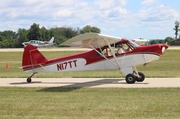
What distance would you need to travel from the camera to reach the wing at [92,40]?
53.9ft

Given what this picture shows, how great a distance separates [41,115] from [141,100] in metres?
3.44

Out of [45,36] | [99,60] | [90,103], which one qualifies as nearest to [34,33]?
[45,36]

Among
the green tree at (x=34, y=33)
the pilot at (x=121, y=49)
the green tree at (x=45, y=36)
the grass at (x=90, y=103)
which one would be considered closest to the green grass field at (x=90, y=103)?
the grass at (x=90, y=103)

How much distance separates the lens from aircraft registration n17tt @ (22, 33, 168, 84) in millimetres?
17125

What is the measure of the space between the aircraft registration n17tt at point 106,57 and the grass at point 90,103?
2753 millimetres

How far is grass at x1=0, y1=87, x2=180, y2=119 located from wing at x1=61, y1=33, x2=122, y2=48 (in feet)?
7.63

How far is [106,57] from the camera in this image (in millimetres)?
17781

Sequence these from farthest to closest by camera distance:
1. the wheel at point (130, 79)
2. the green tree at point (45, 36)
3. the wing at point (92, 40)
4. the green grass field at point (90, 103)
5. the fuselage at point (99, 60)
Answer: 1. the green tree at point (45, 36)
2. the fuselage at point (99, 60)
3. the wheel at point (130, 79)
4. the wing at point (92, 40)
5. the green grass field at point (90, 103)

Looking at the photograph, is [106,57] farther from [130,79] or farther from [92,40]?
[130,79]

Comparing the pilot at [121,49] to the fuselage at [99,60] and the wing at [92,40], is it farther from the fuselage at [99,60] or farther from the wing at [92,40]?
the wing at [92,40]

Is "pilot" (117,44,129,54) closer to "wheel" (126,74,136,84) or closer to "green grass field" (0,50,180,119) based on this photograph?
"wheel" (126,74,136,84)

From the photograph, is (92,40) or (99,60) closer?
(92,40)

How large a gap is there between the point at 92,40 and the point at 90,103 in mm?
6059

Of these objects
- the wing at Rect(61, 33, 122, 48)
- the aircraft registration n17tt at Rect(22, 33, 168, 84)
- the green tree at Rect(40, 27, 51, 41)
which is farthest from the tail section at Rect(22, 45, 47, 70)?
the green tree at Rect(40, 27, 51, 41)
